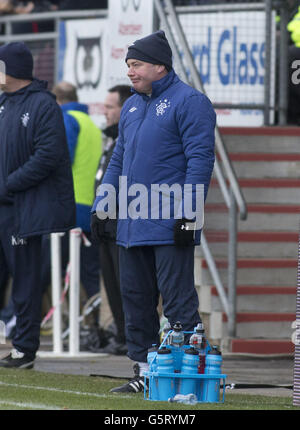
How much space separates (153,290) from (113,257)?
3229mm

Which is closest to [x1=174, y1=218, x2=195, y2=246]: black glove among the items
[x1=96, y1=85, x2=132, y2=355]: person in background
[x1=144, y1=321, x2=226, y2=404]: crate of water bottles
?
[x1=144, y1=321, x2=226, y2=404]: crate of water bottles

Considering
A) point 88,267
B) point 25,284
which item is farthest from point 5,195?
point 88,267

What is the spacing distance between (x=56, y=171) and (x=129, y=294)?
5.72 feet

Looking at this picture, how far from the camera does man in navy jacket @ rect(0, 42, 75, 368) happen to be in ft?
31.1

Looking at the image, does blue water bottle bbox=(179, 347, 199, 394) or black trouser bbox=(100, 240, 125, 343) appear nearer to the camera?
blue water bottle bbox=(179, 347, 199, 394)

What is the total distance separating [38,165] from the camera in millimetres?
9391

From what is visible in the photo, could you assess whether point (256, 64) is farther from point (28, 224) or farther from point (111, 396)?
point (111, 396)

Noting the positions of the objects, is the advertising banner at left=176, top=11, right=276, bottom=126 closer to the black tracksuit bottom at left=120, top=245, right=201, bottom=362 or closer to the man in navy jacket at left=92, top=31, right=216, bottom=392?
the man in navy jacket at left=92, top=31, right=216, bottom=392

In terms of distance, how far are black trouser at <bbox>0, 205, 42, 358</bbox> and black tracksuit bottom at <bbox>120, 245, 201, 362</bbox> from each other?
1505 millimetres

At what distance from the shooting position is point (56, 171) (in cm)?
959

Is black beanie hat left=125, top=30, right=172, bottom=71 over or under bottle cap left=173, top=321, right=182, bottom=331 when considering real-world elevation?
over

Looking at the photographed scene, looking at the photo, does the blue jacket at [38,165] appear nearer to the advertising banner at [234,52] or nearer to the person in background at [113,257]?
the person in background at [113,257]

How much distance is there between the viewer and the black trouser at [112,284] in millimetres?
11391

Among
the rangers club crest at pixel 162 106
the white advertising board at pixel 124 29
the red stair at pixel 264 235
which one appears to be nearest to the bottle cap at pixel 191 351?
the rangers club crest at pixel 162 106
